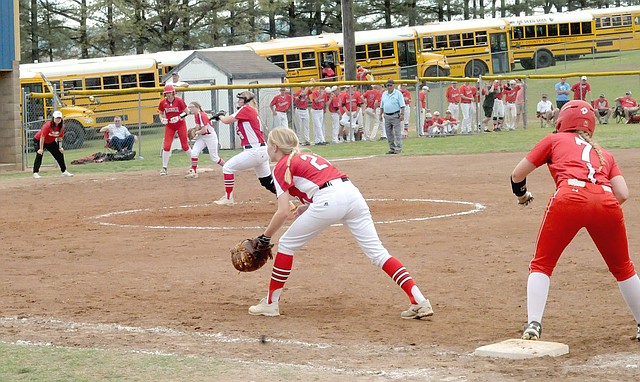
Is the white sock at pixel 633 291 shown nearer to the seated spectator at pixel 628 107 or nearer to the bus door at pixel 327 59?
the seated spectator at pixel 628 107

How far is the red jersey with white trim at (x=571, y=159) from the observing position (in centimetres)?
747

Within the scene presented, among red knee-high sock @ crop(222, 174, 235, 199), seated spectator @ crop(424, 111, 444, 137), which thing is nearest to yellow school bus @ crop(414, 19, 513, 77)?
seated spectator @ crop(424, 111, 444, 137)

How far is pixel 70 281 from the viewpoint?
426 inches

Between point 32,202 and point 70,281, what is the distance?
8.73 meters

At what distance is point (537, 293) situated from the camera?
752 centimetres

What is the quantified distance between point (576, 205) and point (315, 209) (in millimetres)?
2319

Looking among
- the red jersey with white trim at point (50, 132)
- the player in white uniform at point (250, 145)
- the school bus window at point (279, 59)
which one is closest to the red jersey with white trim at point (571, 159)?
the player in white uniform at point (250, 145)

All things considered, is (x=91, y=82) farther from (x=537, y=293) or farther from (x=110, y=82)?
(x=537, y=293)

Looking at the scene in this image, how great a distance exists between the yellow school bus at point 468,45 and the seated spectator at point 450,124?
15.5 metres

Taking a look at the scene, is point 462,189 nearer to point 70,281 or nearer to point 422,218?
point 422,218

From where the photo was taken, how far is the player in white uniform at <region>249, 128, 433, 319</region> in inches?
339

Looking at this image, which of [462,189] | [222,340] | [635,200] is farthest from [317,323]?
[462,189]

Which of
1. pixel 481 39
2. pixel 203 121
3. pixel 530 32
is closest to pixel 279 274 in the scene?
pixel 203 121

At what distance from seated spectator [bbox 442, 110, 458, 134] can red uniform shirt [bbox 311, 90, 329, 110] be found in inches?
185
